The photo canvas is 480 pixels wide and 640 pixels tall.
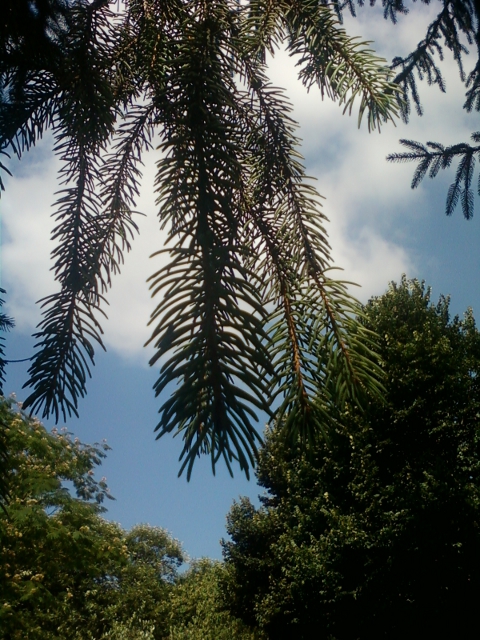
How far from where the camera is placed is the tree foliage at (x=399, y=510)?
1213cm

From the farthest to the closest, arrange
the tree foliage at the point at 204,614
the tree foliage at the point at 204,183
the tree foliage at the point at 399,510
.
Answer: the tree foliage at the point at 204,614 → the tree foliage at the point at 399,510 → the tree foliage at the point at 204,183

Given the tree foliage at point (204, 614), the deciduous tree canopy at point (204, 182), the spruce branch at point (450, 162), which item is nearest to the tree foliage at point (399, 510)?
the tree foliage at point (204, 614)

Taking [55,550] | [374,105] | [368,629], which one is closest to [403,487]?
[368,629]

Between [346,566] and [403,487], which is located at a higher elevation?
[403,487]

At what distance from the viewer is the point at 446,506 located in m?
12.0

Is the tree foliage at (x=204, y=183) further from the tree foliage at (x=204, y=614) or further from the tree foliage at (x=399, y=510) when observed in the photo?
the tree foliage at (x=204, y=614)

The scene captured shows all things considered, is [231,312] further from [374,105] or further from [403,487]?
[403,487]

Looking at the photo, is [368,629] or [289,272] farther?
[368,629]

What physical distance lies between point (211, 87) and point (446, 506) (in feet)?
43.3

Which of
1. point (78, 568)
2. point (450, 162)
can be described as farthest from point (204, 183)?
point (78, 568)

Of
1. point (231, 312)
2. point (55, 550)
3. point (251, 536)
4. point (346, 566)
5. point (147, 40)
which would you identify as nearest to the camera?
point (231, 312)

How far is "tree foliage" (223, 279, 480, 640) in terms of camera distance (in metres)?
12.1

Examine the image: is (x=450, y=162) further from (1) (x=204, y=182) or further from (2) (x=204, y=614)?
(2) (x=204, y=614)

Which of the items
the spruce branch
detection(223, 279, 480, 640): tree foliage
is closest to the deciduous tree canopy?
the spruce branch
